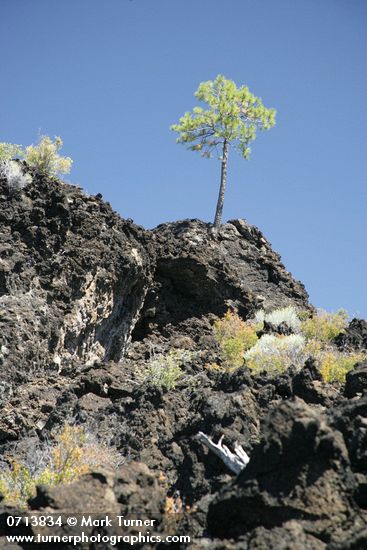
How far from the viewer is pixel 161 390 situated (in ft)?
37.2

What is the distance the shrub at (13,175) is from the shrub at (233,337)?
19.6ft

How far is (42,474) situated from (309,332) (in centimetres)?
1107

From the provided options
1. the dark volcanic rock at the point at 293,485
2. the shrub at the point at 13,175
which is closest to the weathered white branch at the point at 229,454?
the dark volcanic rock at the point at 293,485

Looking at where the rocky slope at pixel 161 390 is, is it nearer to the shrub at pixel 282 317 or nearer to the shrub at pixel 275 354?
the shrub at pixel 282 317

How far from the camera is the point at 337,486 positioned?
6.20 metres

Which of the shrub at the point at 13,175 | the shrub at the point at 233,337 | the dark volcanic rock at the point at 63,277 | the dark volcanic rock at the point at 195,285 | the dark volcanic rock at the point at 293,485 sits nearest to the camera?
the dark volcanic rock at the point at 293,485

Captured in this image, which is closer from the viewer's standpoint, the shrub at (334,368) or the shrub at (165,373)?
the shrub at (165,373)

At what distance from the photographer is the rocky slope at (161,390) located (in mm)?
6320

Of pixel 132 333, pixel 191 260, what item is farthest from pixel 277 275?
pixel 132 333

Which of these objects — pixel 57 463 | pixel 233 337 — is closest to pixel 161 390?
pixel 57 463

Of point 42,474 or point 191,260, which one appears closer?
point 42,474

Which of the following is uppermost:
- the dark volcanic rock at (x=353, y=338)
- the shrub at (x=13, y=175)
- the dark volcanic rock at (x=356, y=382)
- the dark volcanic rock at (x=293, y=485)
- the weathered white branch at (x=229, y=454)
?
the shrub at (x=13, y=175)

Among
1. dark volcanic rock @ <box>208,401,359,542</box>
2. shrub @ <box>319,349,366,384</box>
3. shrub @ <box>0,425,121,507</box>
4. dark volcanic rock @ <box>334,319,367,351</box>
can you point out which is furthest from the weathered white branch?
dark volcanic rock @ <box>334,319,367,351</box>

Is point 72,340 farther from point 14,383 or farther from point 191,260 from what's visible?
point 191,260
